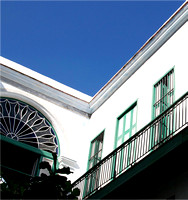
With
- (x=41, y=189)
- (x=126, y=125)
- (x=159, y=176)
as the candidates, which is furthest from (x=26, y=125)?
(x=41, y=189)

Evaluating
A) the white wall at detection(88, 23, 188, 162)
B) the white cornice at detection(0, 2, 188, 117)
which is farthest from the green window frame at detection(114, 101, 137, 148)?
the white cornice at detection(0, 2, 188, 117)

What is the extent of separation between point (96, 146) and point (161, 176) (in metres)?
4.21

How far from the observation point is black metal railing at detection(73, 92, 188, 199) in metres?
9.46

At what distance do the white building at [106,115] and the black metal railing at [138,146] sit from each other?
0.07 feet

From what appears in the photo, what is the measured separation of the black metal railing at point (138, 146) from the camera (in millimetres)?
9461

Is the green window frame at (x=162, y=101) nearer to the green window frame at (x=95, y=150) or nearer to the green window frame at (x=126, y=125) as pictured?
the green window frame at (x=126, y=125)

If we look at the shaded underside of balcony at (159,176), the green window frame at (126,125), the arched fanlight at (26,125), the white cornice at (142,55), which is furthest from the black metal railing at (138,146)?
the white cornice at (142,55)

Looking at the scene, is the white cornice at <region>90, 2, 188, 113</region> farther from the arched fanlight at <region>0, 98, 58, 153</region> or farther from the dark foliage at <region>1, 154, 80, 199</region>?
the dark foliage at <region>1, 154, 80, 199</region>

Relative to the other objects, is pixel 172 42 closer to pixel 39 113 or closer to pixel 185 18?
pixel 185 18

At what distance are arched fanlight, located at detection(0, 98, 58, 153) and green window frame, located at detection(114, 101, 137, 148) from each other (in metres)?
1.89

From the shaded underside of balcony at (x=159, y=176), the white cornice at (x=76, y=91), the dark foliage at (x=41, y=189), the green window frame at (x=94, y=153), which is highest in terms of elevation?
the white cornice at (x=76, y=91)

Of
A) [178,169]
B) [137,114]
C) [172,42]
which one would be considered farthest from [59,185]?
[172,42]

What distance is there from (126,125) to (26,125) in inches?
108

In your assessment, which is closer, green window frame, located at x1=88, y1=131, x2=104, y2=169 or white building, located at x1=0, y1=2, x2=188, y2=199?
white building, located at x1=0, y1=2, x2=188, y2=199
